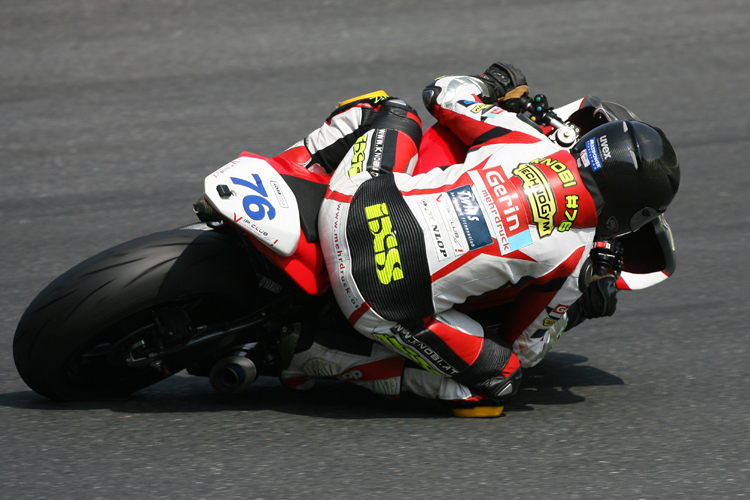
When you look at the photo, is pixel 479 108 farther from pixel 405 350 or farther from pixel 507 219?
pixel 405 350

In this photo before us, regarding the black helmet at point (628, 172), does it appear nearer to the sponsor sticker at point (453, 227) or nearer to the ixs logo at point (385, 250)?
the sponsor sticker at point (453, 227)

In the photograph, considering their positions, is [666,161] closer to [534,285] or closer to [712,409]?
[534,285]

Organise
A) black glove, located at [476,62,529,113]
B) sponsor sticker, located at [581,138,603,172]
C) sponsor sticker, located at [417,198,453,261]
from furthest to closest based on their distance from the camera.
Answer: black glove, located at [476,62,529,113] < sponsor sticker, located at [581,138,603,172] < sponsor sticker, located at [417,198,453,261]

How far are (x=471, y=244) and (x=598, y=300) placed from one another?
663 millimetres

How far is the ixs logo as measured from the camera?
3.39 metres

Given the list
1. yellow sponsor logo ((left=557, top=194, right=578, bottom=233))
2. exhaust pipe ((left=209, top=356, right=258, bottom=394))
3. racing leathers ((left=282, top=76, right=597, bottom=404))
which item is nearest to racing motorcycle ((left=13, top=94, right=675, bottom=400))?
exhaust pipe ((left=209, top=356, right=258, bottom=394))

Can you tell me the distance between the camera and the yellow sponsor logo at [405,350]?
11.5 feet

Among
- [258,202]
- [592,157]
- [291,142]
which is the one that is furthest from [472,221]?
[291,142]

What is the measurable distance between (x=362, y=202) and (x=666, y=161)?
3.51 ft

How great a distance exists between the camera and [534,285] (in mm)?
3568

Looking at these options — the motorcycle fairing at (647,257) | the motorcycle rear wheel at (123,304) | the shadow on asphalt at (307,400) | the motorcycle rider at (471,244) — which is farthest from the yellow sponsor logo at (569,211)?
the motorcycle rear wheel at (123,304)

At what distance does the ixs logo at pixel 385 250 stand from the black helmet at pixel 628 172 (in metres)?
0.71

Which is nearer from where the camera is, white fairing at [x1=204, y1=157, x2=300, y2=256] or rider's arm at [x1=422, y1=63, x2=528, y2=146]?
white fairing at [x1=204, y1=157, x2=300, y2=256]

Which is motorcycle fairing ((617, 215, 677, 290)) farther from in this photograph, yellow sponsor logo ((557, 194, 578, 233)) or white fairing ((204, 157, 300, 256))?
white fairing ((204, 157, 300, 256))
